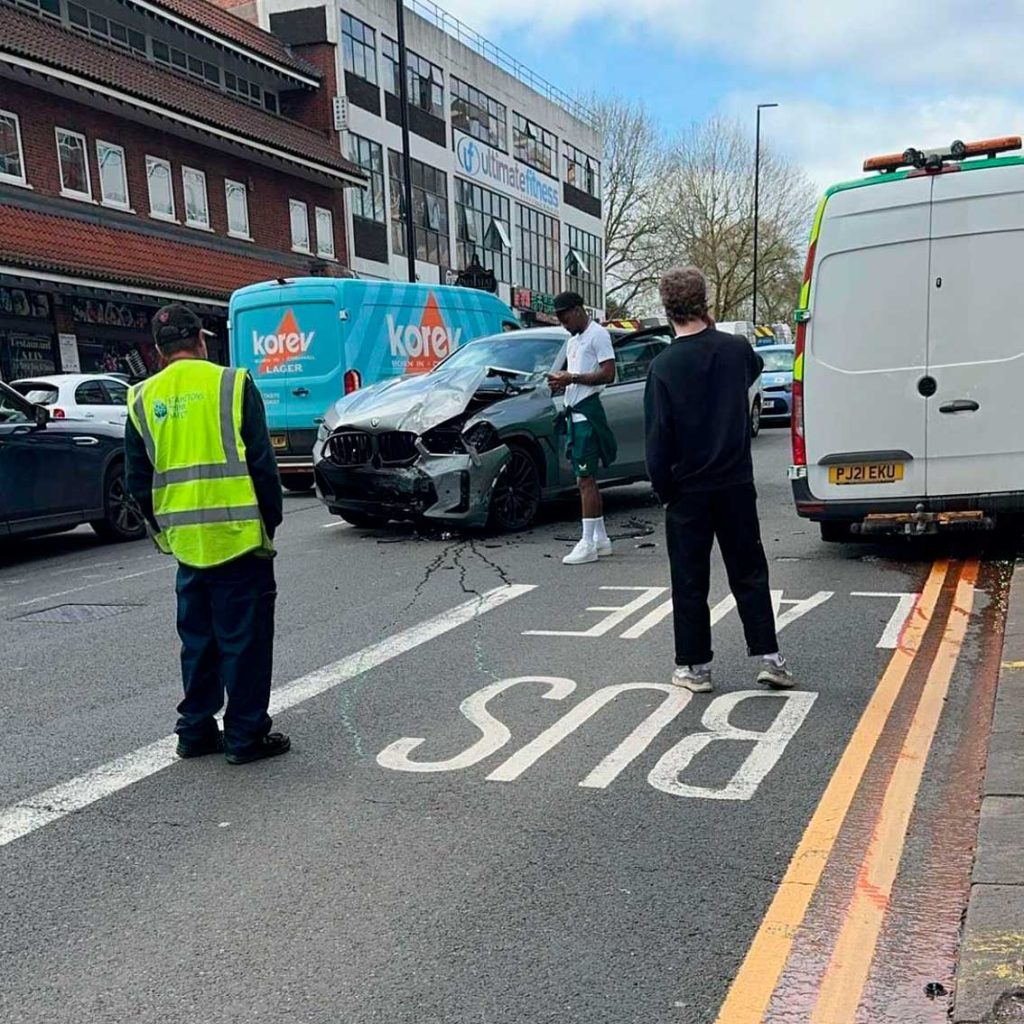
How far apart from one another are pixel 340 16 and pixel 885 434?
90.0ft

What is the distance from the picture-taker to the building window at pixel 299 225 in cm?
2895

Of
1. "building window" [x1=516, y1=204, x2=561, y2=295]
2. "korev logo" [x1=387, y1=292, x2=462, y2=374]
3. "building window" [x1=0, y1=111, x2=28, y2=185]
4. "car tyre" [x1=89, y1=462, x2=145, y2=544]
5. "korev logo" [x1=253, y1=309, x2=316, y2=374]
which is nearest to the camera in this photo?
"car tyre" [x1=89, y1=462, x2=145, y2=544]

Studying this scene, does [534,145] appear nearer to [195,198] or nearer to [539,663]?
[195,198]

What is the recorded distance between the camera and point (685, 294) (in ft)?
16.8

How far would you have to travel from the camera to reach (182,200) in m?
24.9

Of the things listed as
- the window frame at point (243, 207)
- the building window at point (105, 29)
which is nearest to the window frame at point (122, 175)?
the building window at point (105, 29)

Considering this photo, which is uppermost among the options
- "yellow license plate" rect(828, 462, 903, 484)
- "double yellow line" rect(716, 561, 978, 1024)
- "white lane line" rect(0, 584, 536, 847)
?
"yellow license plate" rect(828, 462, 903, 484)

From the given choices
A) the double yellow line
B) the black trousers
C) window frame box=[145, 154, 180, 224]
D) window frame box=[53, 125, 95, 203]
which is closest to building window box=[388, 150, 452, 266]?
window frame box=[145, 154, 180, 224]

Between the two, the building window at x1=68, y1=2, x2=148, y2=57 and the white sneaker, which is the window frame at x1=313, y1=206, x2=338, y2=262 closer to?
the building window at x1=68, y1=2, x2=148, y2=57

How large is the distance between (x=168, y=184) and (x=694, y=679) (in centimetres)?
2242

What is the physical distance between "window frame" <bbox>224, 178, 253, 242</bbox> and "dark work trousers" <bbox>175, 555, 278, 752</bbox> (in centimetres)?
2361

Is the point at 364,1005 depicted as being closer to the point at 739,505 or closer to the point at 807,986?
the point at 807,986

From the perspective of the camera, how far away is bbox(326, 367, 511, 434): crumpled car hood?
954 cm

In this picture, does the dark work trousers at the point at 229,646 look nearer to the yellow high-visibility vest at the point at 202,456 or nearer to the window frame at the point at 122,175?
the yellow high-visibility vest at the point at 202,456
